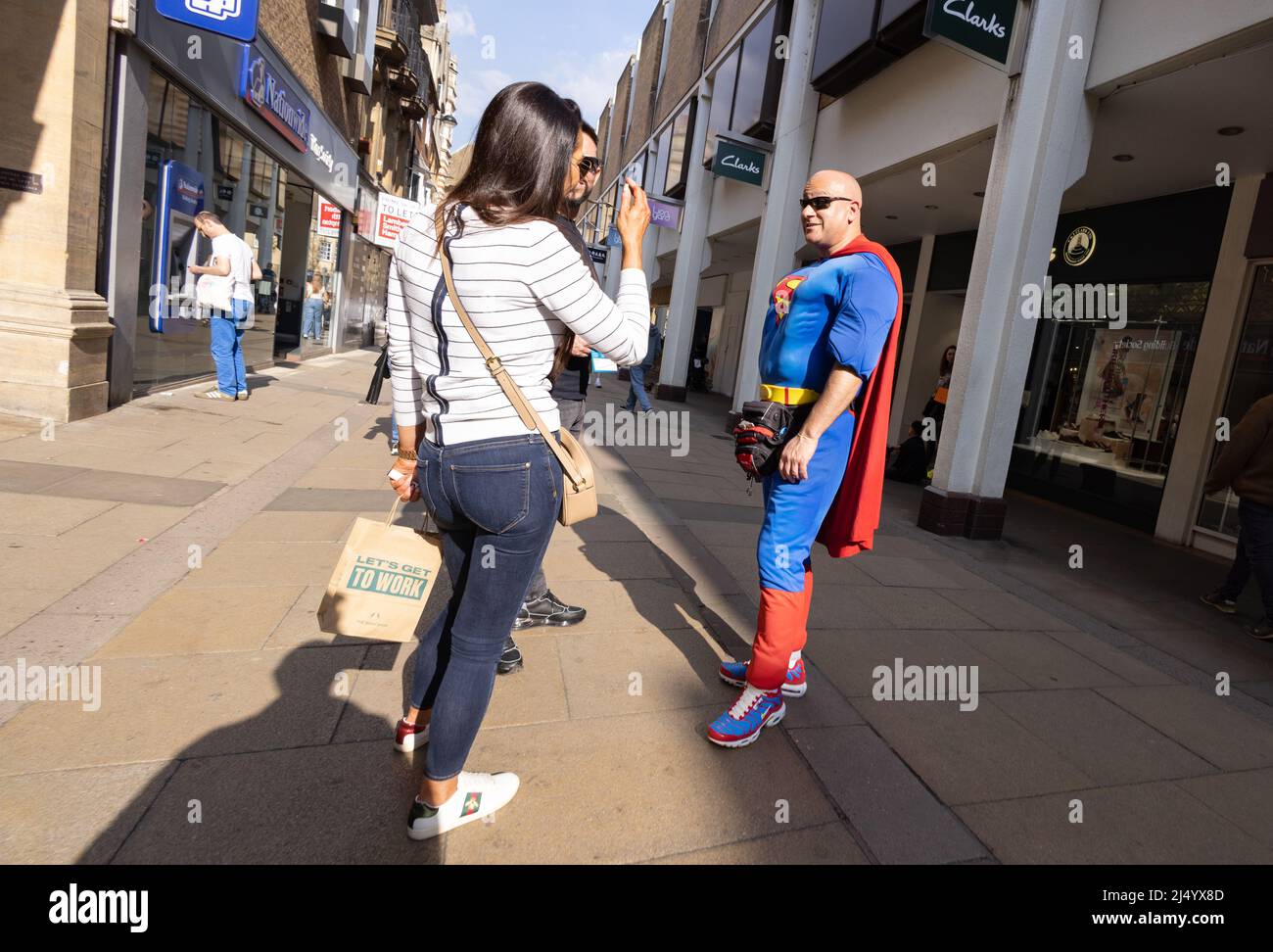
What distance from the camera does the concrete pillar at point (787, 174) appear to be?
11.1 meters

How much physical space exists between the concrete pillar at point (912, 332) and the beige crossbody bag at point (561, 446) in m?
11.6

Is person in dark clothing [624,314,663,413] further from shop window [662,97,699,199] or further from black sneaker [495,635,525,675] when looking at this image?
black sneaker [495,635,525,675]

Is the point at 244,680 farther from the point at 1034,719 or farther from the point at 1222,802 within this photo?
the point at 1222,802

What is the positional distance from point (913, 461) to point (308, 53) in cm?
1159

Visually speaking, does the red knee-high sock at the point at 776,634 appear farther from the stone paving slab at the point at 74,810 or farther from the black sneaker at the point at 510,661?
the stone paving slab at the point at 74,810

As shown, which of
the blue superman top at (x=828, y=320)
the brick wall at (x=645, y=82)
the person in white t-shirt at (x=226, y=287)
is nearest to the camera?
the blue superman top at (x=828, y=320)

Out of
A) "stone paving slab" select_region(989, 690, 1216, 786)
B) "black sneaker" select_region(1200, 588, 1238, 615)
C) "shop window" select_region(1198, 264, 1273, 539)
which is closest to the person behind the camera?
"stone paving slab" select_region(989, 690, 1216, 786)

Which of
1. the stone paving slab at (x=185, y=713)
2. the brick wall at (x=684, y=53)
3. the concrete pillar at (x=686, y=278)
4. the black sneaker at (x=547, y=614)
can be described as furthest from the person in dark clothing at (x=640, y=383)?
Answer: the brick wall at (x=684, y=53)

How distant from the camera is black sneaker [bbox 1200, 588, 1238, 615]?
206 inches

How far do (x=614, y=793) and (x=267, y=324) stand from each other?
509 inches

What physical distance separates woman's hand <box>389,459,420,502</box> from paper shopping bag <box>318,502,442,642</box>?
0.34 ft

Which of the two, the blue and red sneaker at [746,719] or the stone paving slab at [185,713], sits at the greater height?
the blue and red sneaker at [746,719]

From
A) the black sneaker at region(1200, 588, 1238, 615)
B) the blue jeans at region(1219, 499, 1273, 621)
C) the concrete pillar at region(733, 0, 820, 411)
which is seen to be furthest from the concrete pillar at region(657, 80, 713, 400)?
the blue jeans at region(1219, 499, 1273, 621)

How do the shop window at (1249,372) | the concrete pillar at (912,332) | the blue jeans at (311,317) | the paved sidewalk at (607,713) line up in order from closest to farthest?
the paved sidewalk at (607,713)
the shop window at (1249,372)
the concrete pillar at (912,332)
the blue jeans at (311,317)
